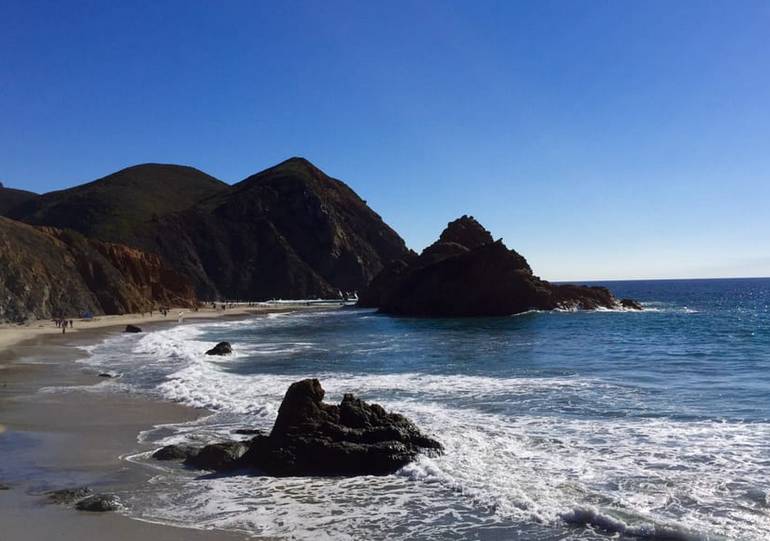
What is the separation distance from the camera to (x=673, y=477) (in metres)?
11.9

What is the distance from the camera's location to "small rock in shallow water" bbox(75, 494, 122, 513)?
9938 millimetres

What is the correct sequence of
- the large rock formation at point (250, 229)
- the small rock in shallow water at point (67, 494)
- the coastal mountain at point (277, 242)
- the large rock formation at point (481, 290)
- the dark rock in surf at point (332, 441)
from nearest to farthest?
the small rock in shallow water at point (67, 494) → the dark rock in surf at point (332, 441) → the large rock formation at point (481, 290) → the large rock formation at point (250, 229) → the coastal mountain at point (277, 242)

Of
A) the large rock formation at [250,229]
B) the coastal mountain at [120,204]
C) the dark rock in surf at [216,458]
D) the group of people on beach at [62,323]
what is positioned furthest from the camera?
the large rock formation at [250,229]

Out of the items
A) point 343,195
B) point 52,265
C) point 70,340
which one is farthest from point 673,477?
point 343,195

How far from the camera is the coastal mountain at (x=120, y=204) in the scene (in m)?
135

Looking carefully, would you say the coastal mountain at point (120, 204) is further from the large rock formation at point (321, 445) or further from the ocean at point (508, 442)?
the large rock formation at point (321, 445)

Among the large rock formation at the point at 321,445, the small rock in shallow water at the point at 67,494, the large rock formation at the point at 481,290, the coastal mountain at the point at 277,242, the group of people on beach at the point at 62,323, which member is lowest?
the small rock in shallow water at the point at 67,494

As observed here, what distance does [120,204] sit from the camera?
152m

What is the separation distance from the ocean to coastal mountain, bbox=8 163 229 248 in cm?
10771

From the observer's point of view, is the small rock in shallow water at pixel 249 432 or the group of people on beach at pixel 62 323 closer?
the small rock in shallow water at pixel 249 432

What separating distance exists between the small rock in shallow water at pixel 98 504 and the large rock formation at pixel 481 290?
66.2 metres

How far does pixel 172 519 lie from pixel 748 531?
818cm

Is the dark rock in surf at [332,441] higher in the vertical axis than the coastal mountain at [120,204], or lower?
lower

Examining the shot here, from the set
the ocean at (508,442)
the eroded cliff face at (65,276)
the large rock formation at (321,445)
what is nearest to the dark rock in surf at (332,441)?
the large rock formation at (321,445)
